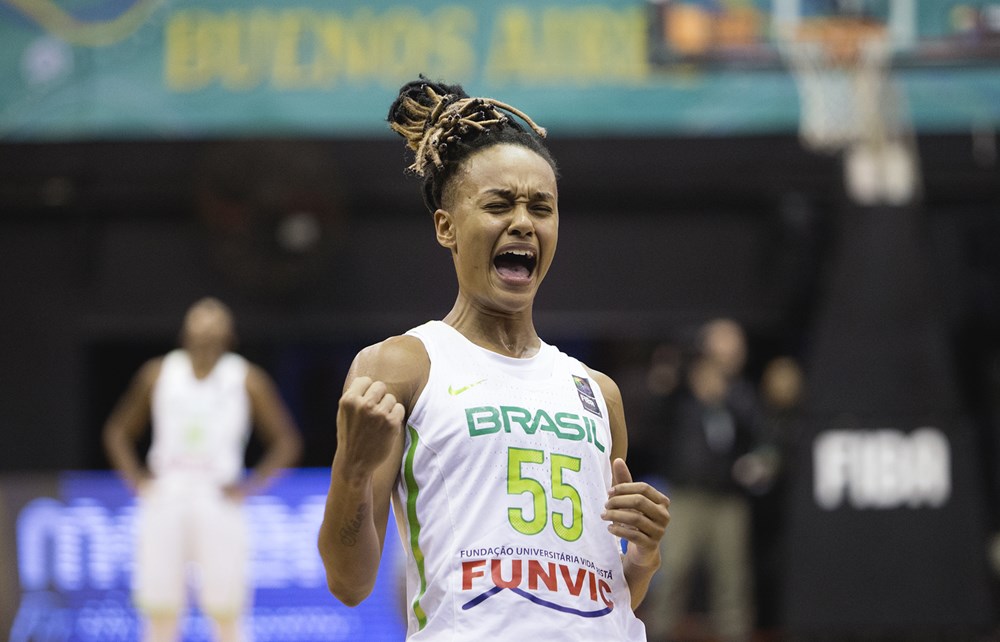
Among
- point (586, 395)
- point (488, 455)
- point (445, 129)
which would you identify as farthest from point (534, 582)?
point (445, 129)

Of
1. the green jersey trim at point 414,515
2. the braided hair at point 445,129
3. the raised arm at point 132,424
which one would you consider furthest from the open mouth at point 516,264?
the raised arm at point 132,424

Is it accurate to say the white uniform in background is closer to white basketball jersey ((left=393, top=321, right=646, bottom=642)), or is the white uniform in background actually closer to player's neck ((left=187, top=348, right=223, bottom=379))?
player's neck ((left=187, top=348, right=223, bottom=379))

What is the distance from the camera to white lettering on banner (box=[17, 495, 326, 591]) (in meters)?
9.72

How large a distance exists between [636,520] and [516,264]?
606 mm

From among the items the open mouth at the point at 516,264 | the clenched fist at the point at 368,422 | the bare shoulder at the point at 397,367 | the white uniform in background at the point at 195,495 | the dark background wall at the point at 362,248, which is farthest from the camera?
the dark background wall at the point at 362,248

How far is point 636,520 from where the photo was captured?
115 inches

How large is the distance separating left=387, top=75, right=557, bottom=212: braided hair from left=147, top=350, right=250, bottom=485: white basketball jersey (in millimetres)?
5892

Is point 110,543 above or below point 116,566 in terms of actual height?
above

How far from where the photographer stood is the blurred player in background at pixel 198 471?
28.1 ft

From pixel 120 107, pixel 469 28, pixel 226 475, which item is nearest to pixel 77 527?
pixel 226 475

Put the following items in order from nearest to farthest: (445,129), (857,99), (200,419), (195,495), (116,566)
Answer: (445,129) → (195,495) → (200,419) → (116,566) → (857,99)

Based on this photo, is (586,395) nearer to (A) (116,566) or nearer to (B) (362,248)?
(A) (116,566)

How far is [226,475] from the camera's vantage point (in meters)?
8.84

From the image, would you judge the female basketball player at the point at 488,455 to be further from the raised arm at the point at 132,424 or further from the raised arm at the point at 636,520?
the raised arm at the point at 132,424
